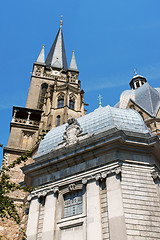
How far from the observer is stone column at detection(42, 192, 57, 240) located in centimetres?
1493

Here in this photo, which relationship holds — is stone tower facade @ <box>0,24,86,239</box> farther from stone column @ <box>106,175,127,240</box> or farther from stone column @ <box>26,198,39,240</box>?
stone column @ <box>106,175,127,240</box>

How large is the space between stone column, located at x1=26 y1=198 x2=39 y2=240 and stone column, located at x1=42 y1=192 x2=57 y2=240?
66cm

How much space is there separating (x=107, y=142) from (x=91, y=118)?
159 inches

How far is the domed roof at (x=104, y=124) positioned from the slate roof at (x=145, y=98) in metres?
21.7

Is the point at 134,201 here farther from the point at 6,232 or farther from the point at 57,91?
the point at 57,91

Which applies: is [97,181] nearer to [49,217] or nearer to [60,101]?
[49,217]

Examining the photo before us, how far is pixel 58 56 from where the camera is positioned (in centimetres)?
6297

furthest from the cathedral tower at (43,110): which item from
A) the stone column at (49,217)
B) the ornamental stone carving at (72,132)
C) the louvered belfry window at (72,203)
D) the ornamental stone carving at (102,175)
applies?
the ornamental stone carving at (102,175)

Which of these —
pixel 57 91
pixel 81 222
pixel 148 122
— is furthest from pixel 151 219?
pixel 57 91

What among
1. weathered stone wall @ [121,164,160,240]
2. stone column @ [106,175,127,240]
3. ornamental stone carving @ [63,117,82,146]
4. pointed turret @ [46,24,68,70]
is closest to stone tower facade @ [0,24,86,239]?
pointed turret @ [46,24,68,70]

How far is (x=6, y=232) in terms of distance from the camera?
27719mm

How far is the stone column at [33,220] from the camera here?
15.6m

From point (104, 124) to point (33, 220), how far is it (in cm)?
725

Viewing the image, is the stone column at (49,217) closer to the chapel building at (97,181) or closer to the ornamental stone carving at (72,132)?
the chapel building at (97,181)
